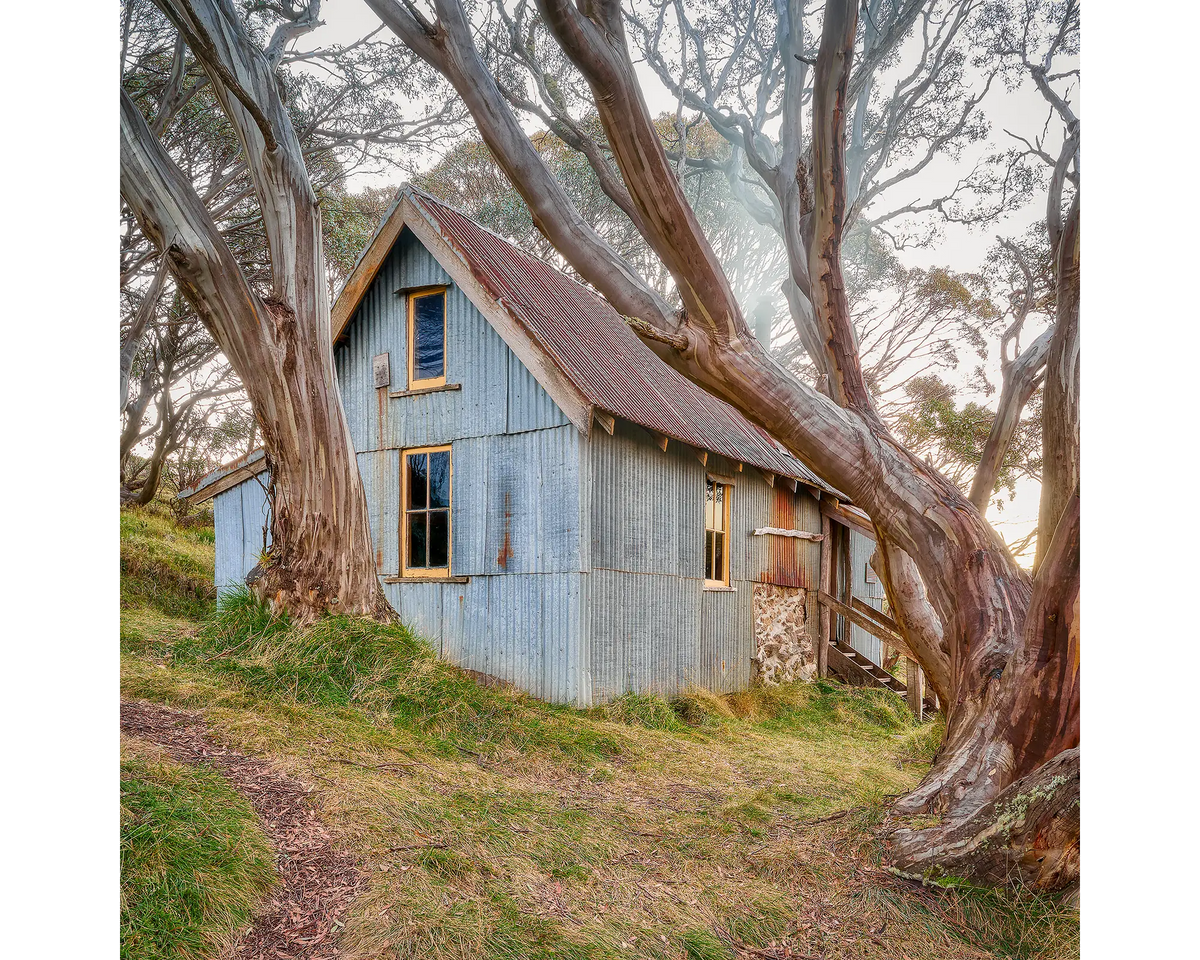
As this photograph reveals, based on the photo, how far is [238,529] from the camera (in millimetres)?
13148

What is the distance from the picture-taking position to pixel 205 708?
671cm

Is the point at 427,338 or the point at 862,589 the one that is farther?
the point at 862,589

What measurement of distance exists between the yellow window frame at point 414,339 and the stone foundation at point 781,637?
610 centimetres

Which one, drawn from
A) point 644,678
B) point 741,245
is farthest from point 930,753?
point 741,245

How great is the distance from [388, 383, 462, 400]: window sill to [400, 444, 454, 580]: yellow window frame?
0.74 m

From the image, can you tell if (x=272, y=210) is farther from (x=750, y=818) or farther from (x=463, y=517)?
(x=750, y=818)

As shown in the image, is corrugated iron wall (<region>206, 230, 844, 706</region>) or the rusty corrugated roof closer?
corrugated iron wall (<region>206, 230, 844, 706</region>)

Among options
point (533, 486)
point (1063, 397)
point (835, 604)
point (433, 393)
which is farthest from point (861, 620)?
point (1063, 397)

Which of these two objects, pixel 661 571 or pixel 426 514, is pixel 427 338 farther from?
pixel 661 571

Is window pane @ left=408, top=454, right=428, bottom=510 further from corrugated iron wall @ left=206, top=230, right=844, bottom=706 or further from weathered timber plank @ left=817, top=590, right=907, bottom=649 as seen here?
weathered timber plank @ left=817, top=590, right=907, bottom=649

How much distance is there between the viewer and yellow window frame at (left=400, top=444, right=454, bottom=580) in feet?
37.4

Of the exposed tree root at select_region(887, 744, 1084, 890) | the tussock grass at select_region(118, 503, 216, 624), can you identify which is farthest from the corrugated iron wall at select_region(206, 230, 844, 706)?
the exposed tree root at select_region(887, 744, 1084, 890)

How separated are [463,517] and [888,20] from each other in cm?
771

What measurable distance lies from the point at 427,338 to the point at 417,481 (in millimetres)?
1978
